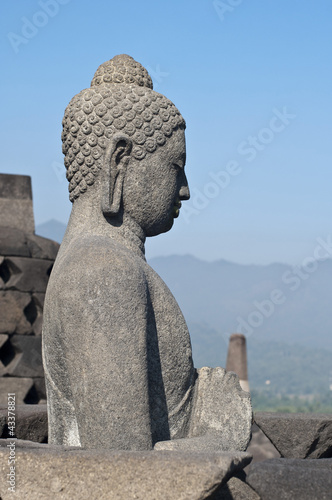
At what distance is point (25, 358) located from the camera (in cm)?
1037

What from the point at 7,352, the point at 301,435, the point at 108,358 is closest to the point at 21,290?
the point at 7,352

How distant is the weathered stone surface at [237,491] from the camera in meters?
3.15

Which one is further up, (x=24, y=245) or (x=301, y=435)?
(x=24, y=245)

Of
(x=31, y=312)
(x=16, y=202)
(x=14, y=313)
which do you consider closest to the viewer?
(x=14, y=313)

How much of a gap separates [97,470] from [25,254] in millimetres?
8107

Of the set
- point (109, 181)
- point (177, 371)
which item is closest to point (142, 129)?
point (109, 181)

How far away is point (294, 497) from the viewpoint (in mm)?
3020

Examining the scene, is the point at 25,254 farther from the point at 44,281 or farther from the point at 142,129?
the point at 142,129

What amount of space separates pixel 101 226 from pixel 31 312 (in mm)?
7082

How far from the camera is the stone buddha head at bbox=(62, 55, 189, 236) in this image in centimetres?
384

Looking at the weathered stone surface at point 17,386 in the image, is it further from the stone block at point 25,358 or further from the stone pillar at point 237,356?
the stone pillar at point 237,356

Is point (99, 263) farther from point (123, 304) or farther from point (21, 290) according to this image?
point (21, 290)

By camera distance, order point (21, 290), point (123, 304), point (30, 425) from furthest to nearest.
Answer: point (21, 290), point (30, 425), point (123, 304)

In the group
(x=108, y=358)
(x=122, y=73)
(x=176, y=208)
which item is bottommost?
(x=108, y=358)
